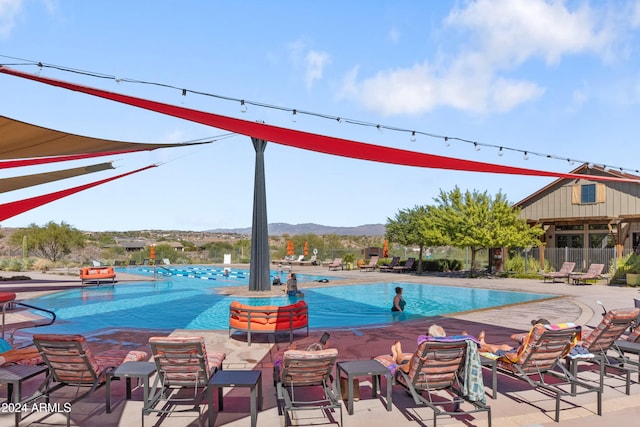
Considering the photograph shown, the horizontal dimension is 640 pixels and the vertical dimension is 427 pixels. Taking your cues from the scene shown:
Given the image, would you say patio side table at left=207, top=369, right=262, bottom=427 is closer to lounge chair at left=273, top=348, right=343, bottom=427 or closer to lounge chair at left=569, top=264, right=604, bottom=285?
lounge chair at left=273, top=348, right=343, bottom=427

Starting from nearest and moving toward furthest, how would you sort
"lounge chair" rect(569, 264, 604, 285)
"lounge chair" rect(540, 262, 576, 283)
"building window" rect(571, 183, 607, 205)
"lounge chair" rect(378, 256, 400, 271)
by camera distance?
"lounge chair" rect(569, 264, 604, 285) → "lounge chair" rect(540, 262, 576, 283) → "building window" rect(571, 183, 607, 205) → "lounge chair" rect(378, 256, 400, 271)

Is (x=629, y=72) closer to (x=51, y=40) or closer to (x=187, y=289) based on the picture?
(x=51, y=40)

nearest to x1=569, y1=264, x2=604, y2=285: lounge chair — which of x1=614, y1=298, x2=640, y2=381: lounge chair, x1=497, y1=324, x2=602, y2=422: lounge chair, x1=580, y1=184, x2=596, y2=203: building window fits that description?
x1=580, y1=184, x2=596, y2=203: building window

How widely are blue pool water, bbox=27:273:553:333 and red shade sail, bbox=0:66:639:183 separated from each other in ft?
14.3

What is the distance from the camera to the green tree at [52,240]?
1639 inches

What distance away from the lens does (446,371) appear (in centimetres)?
463

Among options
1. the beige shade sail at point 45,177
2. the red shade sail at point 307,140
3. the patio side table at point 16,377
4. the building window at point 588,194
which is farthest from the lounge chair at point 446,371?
the building window at point 588,194

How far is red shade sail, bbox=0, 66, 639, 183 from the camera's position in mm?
5367

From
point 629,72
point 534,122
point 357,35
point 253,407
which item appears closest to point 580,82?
point 629,72

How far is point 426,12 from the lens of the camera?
1019 cm

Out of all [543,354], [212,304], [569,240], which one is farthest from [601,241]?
[543,354]

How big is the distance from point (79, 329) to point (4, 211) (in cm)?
321

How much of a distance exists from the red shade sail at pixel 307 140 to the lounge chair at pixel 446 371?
3071 mm

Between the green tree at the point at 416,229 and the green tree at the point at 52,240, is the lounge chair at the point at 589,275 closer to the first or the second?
the green tree at the point at 416,229
